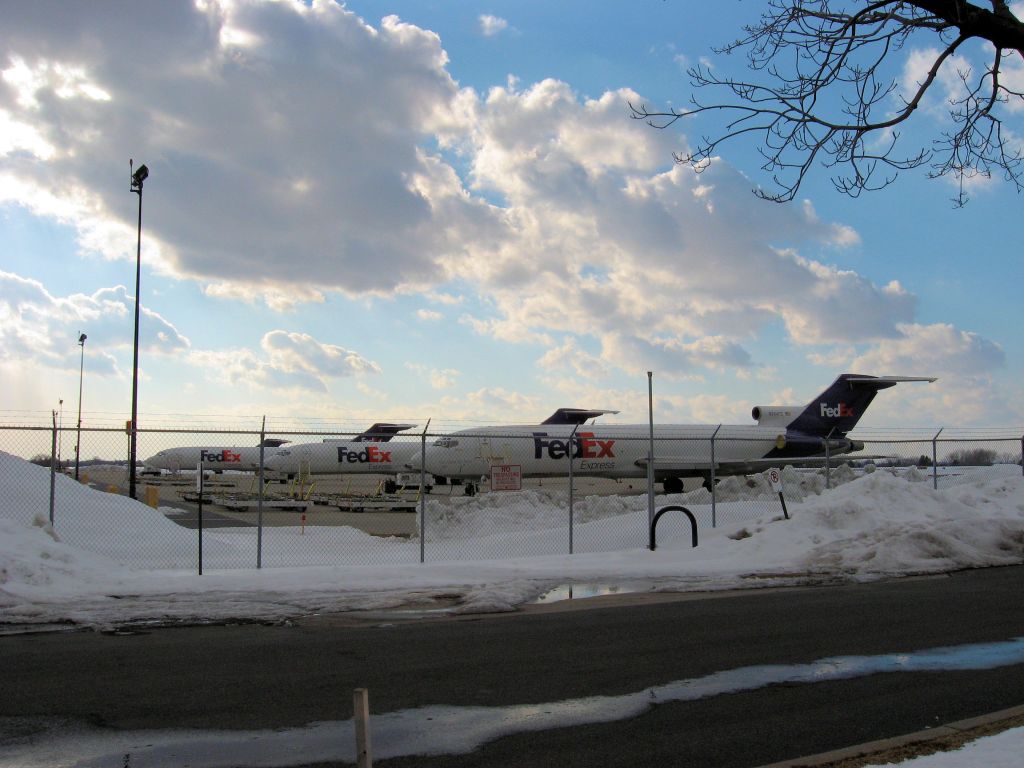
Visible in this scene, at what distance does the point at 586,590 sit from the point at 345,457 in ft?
144

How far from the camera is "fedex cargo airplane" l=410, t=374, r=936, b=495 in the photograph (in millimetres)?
42375

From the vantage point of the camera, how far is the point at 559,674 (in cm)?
711

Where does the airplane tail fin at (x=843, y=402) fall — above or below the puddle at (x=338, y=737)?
above

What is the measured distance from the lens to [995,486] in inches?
825

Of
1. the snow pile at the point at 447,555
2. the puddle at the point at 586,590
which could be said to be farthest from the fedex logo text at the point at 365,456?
the puddle at the point at 586,590

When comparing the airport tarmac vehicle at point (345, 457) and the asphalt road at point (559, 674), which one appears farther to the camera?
the airport tarmac vehicle at point (345, 457)

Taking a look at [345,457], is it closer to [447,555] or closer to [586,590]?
[447,555]

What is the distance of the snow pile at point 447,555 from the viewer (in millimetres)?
10781

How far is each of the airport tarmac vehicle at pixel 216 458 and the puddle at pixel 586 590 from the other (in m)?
50.0

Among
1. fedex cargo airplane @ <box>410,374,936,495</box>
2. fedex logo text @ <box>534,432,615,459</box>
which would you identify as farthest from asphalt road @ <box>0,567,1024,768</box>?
fedex logo text @ <box>534,432,615,459</box>

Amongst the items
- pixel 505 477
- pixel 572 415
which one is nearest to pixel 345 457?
pixel 572 415

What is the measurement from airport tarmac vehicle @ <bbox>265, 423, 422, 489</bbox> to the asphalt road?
3983 cm

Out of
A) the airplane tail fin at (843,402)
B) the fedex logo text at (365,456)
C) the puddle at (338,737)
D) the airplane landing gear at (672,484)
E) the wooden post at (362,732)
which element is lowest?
the airplane landing gear at (672,484)

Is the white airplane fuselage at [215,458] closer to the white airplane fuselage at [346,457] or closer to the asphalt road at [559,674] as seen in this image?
the white airplane fuselage at [346,457]
